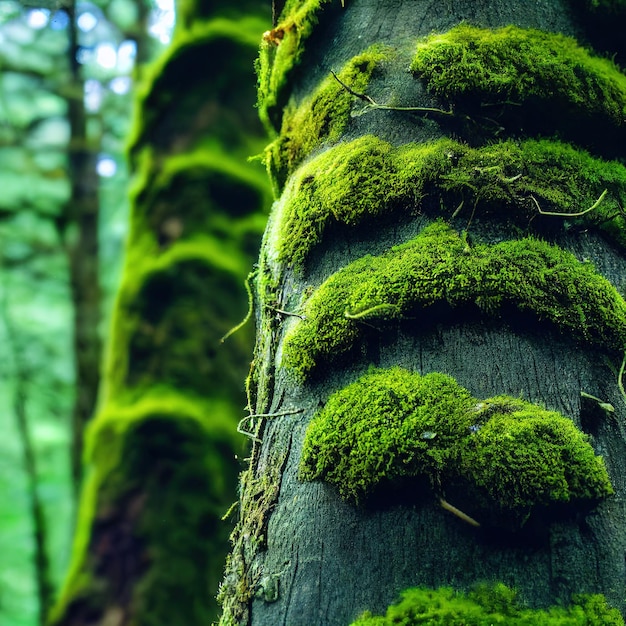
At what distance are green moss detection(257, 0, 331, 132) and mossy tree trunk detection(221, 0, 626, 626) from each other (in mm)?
123

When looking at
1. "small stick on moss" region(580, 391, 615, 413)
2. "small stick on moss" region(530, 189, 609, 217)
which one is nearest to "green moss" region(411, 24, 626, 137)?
"small stick on moss" region(530, 189, 609, 217)

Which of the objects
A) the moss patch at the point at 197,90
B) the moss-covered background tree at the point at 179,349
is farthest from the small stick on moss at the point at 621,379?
the moss patch at the point at 197,90

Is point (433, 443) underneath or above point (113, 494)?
underneath

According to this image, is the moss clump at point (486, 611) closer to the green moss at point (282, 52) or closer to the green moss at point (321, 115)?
the green moss at point (321, 115)

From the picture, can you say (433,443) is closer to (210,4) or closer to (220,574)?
(220,574)

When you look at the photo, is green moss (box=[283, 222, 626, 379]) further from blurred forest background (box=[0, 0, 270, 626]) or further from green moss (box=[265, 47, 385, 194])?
blurred forest background (box=[0, 0, 270, 626])

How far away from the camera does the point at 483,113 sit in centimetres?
144

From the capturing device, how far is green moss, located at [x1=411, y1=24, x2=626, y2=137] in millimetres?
1424

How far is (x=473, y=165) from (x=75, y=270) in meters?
7.50

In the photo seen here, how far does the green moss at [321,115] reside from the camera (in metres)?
1.57

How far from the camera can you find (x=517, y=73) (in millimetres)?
1427

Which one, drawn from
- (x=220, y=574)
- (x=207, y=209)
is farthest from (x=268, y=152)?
(x=220, y=574)

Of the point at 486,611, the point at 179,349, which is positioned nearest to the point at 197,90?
the point at 179,349

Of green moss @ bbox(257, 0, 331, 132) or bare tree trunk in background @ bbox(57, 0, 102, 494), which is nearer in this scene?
green moss @ bbox(257, 0, 331, 132)
